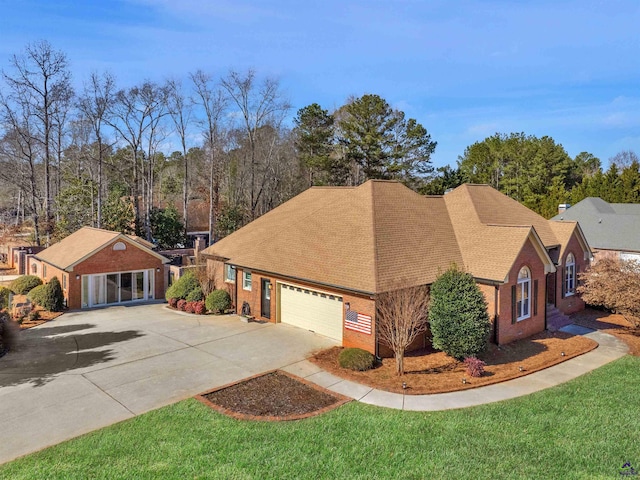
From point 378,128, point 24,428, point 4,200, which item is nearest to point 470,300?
point 24,428

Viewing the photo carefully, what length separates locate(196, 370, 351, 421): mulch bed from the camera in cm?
1092

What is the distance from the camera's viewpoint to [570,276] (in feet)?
76.4

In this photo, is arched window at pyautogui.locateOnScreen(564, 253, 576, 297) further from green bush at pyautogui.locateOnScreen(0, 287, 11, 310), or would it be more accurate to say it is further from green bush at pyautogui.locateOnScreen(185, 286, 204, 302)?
green bush at pyautogui.locateOnScreen(0, 287, 11, 310)

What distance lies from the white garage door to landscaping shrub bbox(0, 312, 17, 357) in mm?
10742

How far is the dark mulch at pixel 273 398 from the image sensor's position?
36.4ft

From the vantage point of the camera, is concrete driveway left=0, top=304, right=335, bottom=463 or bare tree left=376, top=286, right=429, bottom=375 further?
bare tree left=376, top=286, right=429, bottom=375

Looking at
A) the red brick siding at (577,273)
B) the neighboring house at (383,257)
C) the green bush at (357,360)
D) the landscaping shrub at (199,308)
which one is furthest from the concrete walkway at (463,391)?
the landscaping shrub at (199,308)

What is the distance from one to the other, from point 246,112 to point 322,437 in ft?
127

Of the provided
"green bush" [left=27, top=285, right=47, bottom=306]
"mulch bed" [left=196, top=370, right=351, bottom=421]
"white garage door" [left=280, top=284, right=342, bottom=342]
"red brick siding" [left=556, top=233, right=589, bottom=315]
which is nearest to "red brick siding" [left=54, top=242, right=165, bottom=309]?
"green bush" [left=27, top=285, right=47, bottom=306]

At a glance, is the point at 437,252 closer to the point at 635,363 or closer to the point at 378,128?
the point at 635,363

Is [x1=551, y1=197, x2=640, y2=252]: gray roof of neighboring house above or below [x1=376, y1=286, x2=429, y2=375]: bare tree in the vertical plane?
above

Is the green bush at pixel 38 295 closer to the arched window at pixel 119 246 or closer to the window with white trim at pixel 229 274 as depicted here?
the arched window at pixel 119 246

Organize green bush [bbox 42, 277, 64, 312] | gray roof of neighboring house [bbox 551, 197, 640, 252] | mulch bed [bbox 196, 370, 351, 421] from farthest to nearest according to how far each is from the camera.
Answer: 1. gray roof of neighboring house [bbox 551, 197, 640, 252]
2. green bush [bbox 42, 277, 64, 312]
3. mulch bed [bbox 196, 370, 351, 421]

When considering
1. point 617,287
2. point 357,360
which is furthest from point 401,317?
point 617,287
